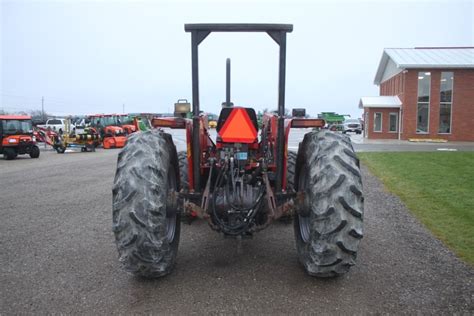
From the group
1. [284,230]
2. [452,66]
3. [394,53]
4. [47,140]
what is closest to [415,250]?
[284,230]

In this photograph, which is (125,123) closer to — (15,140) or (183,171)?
(15,140)

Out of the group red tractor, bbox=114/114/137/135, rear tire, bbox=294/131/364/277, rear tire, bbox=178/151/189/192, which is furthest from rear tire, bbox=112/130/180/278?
red tractor, bbox=114/114/137/135

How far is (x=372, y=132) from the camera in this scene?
35594mm

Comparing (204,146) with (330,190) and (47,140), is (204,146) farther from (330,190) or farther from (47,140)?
(47,140)

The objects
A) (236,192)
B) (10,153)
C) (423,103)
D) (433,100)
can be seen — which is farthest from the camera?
(423,103)

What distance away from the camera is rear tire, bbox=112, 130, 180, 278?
383 centimetres

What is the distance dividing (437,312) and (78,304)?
3150mm

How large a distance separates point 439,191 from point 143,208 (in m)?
7.61

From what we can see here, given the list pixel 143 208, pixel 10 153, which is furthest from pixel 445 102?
pixel 143 208

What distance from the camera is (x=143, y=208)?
151 inches

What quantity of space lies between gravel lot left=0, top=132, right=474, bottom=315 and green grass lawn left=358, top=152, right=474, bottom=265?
31cm

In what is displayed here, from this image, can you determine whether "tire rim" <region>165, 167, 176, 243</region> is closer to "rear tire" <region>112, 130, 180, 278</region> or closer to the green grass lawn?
"rear tire" <region>112, 130, 180, 278</region>

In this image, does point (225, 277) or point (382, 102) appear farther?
point (382, 102)

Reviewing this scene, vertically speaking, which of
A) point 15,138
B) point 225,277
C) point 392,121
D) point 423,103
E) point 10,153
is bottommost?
point 10,153
